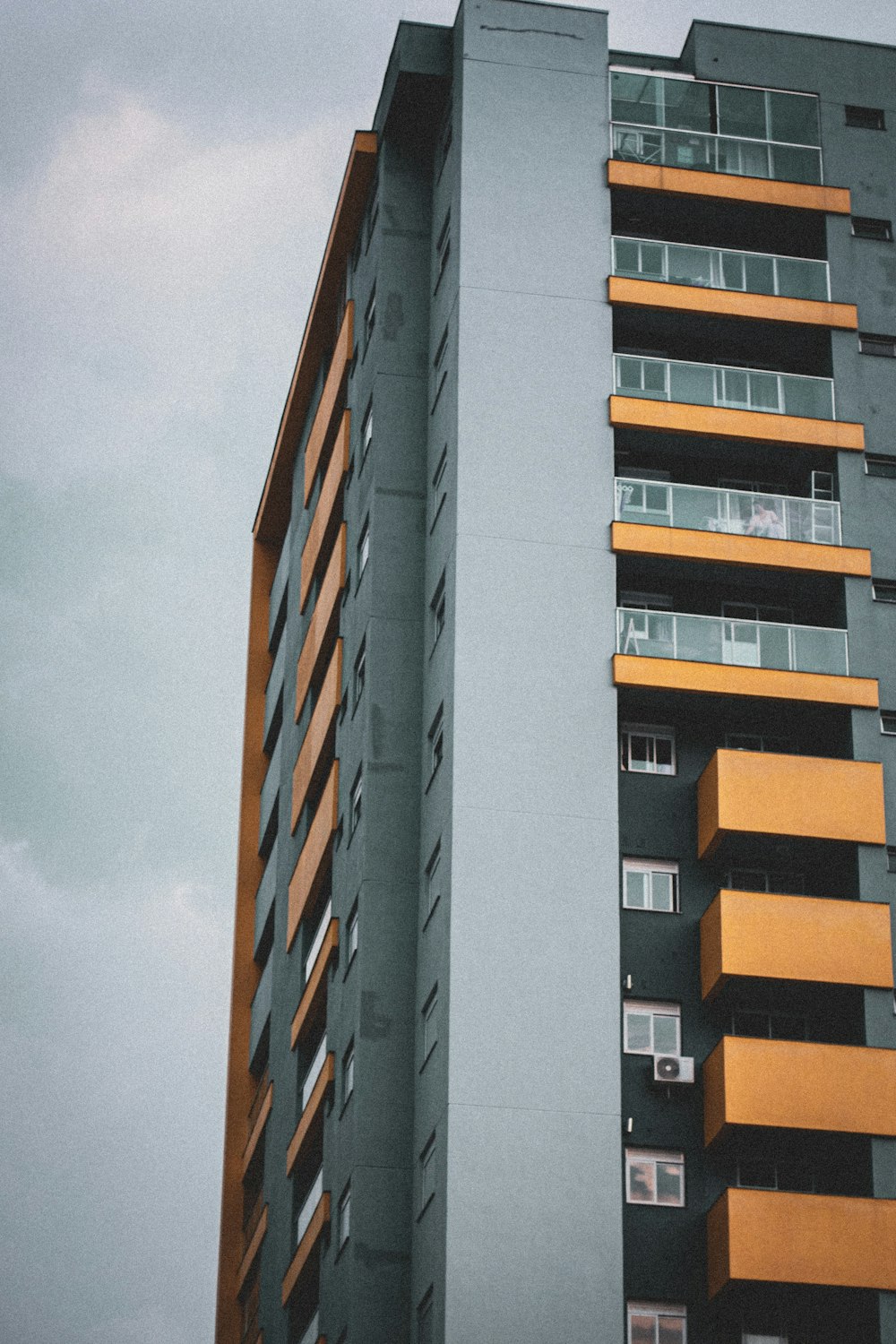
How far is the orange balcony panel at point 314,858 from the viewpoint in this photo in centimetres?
5392

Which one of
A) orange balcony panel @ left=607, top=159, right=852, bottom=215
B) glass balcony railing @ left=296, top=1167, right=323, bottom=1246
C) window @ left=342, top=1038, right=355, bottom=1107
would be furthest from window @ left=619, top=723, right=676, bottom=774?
orange balcony panel @ left=607, top=159, right=852, bottom=215

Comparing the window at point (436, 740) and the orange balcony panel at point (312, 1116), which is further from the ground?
the window at point (436, 740)

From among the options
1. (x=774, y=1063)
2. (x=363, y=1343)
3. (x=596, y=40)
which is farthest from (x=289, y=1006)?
(x=596, y=40)

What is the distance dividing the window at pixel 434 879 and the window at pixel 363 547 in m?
8.94

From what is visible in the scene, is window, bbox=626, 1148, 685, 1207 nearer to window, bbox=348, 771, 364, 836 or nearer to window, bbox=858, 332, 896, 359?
window, bbox=348, 771, 364, 836

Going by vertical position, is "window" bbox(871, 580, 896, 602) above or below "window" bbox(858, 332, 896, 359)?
below

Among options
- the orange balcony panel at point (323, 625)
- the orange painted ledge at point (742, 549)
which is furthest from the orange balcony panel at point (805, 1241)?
the orange balcony panel at point (323, 625)

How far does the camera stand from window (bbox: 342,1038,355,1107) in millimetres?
48031

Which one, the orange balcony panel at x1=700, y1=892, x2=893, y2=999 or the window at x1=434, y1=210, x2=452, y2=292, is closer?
the orange balcony panel at x1=700, y1=892, x2=893, y2=999

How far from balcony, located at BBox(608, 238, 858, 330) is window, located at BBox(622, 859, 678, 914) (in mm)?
12819

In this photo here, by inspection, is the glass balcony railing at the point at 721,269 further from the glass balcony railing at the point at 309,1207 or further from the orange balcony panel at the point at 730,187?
the glass balcony railing at the point at 309,1207

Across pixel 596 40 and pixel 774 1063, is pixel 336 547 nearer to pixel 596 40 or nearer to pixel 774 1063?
pixel 596 40

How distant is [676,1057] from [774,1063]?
195 cm

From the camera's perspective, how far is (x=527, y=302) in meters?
49.6
